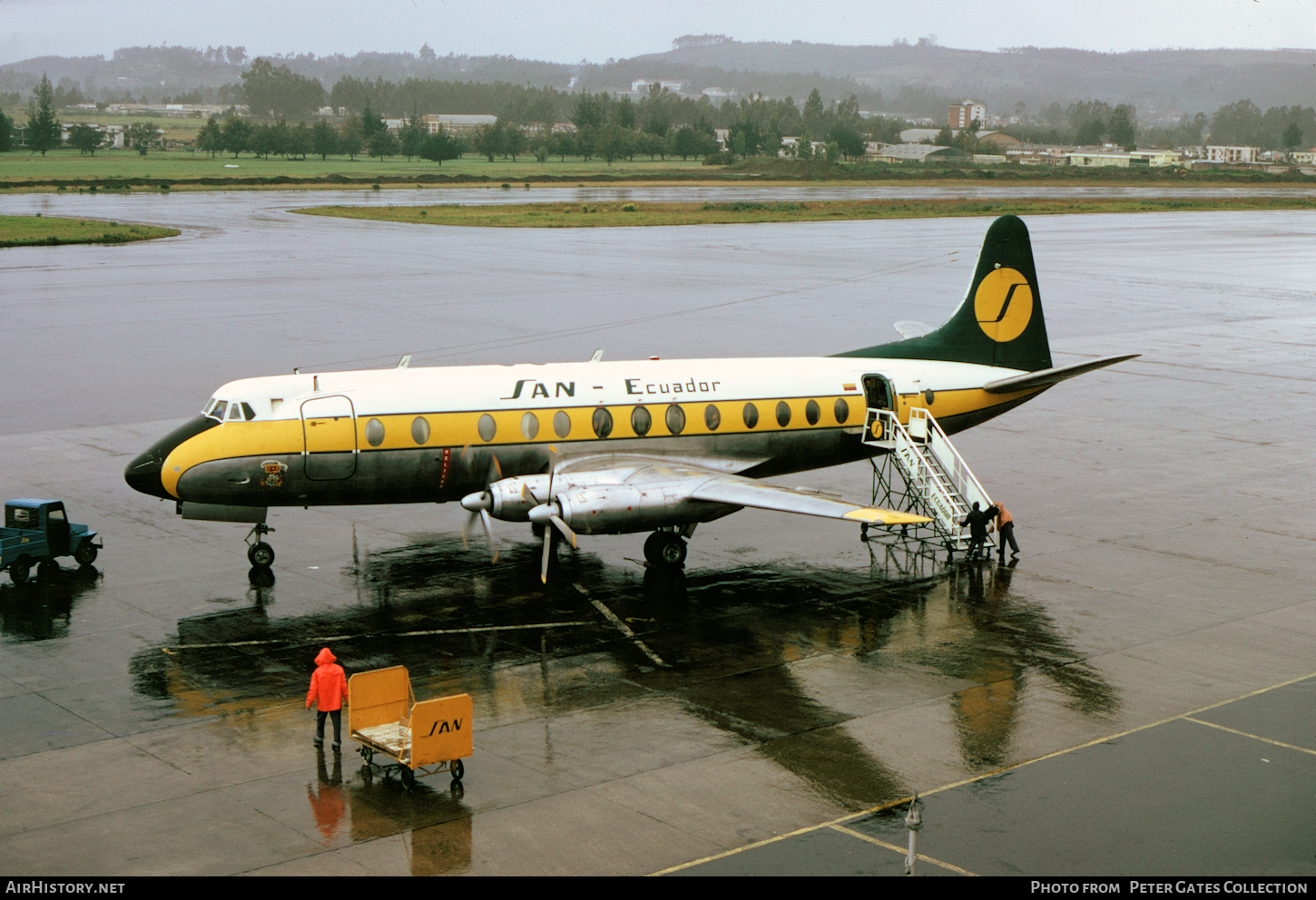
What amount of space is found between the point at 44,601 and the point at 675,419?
560 inches

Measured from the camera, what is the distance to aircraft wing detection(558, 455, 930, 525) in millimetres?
24906

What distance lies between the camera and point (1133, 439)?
138ft

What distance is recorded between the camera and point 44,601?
26.4 meters

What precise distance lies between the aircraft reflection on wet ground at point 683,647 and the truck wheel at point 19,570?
526 cm

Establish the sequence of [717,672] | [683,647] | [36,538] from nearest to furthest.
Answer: [717,672]
[683,647]
[36,538]

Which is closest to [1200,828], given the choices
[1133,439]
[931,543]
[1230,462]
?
[931,543]

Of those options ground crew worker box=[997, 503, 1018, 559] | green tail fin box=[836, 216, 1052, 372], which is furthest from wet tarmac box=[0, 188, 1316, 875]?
green tail fin box=[836, 216, 1052, 372]

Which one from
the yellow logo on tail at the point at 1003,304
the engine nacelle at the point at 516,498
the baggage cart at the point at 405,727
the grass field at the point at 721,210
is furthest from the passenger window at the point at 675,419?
the grass field at the point at 721,210

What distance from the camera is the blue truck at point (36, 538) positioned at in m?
27.4

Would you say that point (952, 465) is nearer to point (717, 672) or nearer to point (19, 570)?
point (717, 672)

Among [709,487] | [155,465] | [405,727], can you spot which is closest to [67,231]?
[155,465]

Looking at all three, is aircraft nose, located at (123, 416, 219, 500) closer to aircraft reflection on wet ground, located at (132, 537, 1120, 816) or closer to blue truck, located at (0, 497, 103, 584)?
blue truck, located at (0, 497, 103, 584)

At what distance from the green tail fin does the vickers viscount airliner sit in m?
1.20

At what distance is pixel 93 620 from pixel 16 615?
1.78 metres
